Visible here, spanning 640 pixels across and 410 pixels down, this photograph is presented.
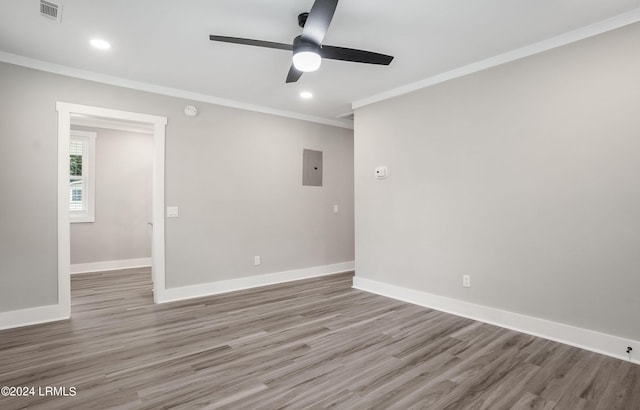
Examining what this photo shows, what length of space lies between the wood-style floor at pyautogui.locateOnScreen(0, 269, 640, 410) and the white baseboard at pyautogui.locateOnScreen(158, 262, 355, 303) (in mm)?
435

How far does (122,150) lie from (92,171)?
0.62 metres

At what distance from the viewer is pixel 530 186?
308cm

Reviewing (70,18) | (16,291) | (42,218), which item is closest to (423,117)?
(70,18)

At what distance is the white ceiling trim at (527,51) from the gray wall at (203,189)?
1.84 meters

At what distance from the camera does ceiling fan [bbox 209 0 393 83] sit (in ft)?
6.69

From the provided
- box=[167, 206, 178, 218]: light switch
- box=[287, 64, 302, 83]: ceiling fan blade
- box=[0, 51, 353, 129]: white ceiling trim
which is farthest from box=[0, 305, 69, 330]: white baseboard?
box=[287, 64, 302, 83]: ceiling fan blade

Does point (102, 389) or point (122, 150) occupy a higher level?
point (122, 150)

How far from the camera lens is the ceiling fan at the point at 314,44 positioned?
204cm

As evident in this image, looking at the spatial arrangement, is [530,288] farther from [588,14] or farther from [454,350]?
[588,14]

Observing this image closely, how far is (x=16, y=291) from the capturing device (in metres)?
3.30

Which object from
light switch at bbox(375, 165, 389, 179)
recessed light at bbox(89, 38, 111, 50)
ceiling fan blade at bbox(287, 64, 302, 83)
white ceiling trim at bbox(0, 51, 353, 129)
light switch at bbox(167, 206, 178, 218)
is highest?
recessed light at bbox(89, 38, 111, 50)

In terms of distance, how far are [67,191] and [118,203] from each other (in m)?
2.80

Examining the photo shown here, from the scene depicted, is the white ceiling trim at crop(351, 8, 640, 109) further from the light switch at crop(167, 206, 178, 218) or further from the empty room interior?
the light switch at crop(167, 206, 178, 218)

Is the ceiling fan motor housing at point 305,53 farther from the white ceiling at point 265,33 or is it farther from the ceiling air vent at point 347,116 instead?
the ceiling air vent at point 347,116
